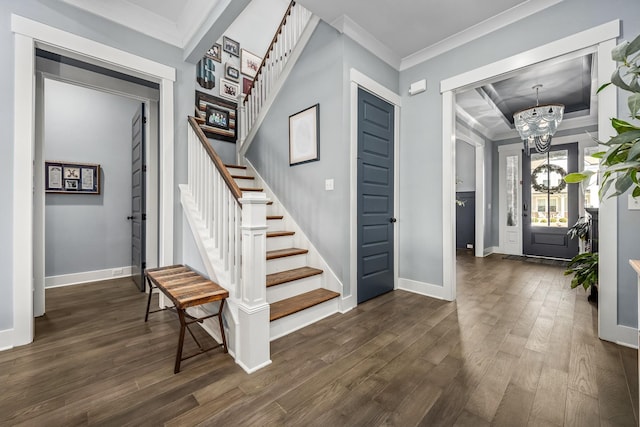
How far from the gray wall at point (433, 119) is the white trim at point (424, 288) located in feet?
0.19

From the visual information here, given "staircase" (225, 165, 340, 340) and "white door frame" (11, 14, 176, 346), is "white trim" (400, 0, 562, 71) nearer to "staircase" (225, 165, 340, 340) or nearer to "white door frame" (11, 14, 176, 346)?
"staircase" (225, 165, 340, 340)

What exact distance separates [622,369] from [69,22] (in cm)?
470

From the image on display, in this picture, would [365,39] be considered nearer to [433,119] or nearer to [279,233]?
[433,119]

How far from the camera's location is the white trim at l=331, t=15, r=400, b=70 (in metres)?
2.66

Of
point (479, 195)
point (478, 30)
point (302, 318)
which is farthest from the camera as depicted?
point (479, 195)

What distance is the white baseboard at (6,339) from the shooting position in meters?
1.98

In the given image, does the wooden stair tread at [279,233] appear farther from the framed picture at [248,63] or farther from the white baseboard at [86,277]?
the framed picture at [248,63]

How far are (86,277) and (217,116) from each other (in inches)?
112

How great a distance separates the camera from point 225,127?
4.08 m

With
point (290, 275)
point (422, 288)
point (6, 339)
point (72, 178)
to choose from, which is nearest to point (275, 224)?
point (290, 275)

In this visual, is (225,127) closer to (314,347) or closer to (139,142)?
(139,142)

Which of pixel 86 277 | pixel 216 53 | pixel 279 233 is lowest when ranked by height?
pixel 86 277

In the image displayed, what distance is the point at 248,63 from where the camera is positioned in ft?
14.7

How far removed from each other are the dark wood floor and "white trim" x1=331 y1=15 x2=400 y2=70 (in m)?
2.75
